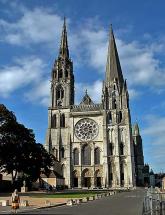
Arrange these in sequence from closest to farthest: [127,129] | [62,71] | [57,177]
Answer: [57,177] < [127,129] < [62,71]

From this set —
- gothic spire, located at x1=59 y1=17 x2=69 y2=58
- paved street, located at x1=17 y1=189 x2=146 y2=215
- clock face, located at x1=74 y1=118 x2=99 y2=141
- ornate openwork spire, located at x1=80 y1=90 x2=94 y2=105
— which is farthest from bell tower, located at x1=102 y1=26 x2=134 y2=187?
paved street, located at x1=17 y1=189 x2=146 y2=215

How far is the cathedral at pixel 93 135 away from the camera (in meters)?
85.8

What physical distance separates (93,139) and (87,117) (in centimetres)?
643

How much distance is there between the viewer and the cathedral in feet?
282

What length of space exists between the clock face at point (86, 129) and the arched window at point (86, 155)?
2403 mm

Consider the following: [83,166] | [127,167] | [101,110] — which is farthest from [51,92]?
[127,167]

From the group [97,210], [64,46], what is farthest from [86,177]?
[97,210]

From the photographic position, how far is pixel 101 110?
9281 cm

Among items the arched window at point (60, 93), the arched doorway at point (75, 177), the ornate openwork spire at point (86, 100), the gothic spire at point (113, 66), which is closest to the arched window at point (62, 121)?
the arched window at point (60, 93)

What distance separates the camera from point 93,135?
300 ft

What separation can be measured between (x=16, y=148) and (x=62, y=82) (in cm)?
4846

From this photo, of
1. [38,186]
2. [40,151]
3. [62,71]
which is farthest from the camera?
[62,71]

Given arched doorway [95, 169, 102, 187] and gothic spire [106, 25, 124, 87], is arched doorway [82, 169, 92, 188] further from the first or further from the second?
gothic spire [106, 25, 124, 87]

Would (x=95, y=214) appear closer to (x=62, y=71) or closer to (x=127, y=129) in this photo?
(x=127, y=129)
